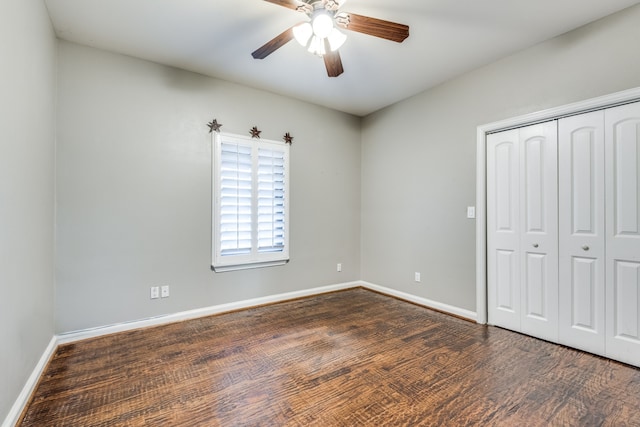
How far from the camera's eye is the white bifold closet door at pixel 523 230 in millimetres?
2693

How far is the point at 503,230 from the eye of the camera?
3027mm

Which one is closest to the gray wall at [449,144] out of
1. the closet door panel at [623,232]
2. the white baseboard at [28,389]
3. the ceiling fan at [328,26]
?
the closet door panel at [623,232]

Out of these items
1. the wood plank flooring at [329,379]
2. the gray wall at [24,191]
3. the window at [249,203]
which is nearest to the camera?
the gray wall at [24,191]

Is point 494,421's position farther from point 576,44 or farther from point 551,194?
point 576,44

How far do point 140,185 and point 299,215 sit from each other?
1910mm

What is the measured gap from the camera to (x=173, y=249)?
314 centimetres

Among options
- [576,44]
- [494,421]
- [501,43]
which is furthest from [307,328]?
[576,44]

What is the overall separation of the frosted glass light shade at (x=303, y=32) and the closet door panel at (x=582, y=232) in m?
2.34

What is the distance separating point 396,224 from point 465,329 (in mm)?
1587

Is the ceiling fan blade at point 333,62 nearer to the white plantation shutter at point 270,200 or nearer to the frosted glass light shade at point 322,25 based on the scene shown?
the frosted glass light shade at point 322,25

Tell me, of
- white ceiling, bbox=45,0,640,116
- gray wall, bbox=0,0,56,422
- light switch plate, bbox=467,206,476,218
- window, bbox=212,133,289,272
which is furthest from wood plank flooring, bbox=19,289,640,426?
white ceiling, bbox=45,0,640,116

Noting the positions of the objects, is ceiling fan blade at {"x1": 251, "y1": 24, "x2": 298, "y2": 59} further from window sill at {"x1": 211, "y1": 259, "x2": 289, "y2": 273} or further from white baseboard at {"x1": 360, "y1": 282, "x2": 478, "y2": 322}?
white baseboard at {"x1": 360, "y1": 282, "x2": 478, "y2": 322}

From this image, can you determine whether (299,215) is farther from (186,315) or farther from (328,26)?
(328,26)

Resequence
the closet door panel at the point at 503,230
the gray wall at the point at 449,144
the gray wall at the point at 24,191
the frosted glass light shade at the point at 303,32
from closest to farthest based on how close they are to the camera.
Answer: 1. the gray wall at the point at 24,191
2. the frosted glass light shade at the point at 303,32
3. the gray wall at the point at 449,144
4. the closet door panel at the point at 503,230
